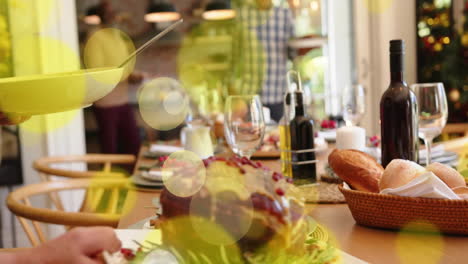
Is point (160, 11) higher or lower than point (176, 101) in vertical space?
higher

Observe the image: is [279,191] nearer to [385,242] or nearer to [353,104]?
[385,242]

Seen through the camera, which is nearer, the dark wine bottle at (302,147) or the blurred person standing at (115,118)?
the dark wine bottle at (302,147)

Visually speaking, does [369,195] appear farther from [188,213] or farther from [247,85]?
[247,85]

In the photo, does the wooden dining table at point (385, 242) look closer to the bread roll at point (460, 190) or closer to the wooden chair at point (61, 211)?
the bread roll at point (460, 190)

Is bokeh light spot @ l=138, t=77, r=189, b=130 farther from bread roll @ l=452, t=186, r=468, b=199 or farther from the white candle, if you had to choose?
bread roll @ l=452, t=186, r=468, b=199

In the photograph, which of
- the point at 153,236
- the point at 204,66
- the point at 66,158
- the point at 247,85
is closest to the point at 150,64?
the point at 204,66

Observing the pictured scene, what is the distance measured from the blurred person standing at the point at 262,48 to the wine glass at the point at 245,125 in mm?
2827

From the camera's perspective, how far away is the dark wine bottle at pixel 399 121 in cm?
115

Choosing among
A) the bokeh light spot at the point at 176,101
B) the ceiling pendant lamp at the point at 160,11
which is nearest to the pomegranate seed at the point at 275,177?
the bokeh light spot at the point at 176,101

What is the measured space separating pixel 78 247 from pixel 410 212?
512 millimetres

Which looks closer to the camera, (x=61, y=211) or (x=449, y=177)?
(x=449, y=177)

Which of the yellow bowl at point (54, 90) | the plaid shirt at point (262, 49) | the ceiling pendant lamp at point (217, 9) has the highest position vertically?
the ceiling pendant lamp at point (217, 9)

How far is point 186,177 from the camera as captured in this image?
0.63m

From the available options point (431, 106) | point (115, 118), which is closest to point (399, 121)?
point (431, 106)
